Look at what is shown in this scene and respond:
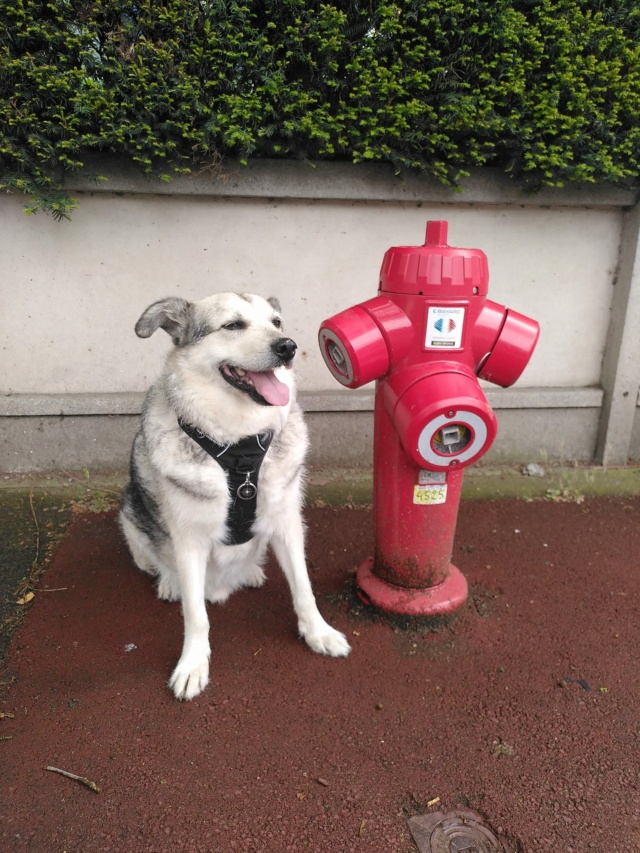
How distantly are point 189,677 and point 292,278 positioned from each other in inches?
99.4

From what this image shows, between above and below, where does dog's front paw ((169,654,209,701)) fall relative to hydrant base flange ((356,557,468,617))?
below

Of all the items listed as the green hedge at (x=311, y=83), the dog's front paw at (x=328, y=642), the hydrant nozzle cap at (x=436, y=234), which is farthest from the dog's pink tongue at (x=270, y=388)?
the green hedge at (x=311, y=83)

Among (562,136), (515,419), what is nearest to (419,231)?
(562,136)

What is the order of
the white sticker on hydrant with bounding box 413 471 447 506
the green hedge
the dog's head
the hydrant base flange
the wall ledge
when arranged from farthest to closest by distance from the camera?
the wall ledge → the green hedge → the hydrant base flange → the white sticker on hydrant with bounding box 413 471 447 506 → the dog's head

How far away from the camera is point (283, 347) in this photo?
6.91ft

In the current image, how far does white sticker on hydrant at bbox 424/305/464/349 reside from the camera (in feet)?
6.78

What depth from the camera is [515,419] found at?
4.08 m

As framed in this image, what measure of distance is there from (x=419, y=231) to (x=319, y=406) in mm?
1348

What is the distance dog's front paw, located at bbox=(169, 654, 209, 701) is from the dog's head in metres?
1.09

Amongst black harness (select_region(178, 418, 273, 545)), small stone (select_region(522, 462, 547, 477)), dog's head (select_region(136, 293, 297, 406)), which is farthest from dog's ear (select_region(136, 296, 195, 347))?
small stone (select_region(522, 462, 547, 477))

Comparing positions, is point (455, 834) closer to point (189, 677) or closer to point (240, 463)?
point (189, 677)

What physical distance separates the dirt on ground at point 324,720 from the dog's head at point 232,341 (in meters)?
1.19

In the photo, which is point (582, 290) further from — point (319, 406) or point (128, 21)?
point (128, 21)

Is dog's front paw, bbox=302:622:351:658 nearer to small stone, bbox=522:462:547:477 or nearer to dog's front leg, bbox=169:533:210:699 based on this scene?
dog's front leg, bbox=169:533:210:699
